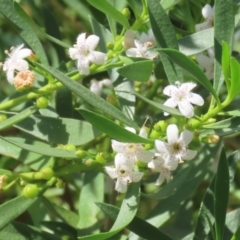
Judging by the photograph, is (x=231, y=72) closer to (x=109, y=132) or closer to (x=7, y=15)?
(x=109, y=132)

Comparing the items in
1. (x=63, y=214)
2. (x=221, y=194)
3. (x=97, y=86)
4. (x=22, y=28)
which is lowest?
(x=63, y=214)

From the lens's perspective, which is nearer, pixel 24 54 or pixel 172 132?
pixel 172 132

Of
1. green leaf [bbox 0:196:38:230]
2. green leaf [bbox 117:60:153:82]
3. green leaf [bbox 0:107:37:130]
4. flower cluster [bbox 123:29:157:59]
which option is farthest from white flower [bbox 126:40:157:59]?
green leaf [bbox 0:196:38:230]

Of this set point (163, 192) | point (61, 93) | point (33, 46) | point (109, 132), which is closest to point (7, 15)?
point (33, 46)

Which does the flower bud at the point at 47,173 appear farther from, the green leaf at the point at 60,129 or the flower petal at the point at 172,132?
the flower petal at the point at 172,132

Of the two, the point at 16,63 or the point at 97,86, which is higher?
the point at 16,63

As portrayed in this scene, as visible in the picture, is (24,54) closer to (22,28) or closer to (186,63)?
(22,28)

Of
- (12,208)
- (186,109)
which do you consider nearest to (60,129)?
(12,208)

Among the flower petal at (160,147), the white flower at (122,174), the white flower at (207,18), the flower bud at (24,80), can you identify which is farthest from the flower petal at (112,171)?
the white flower at (207,18)
